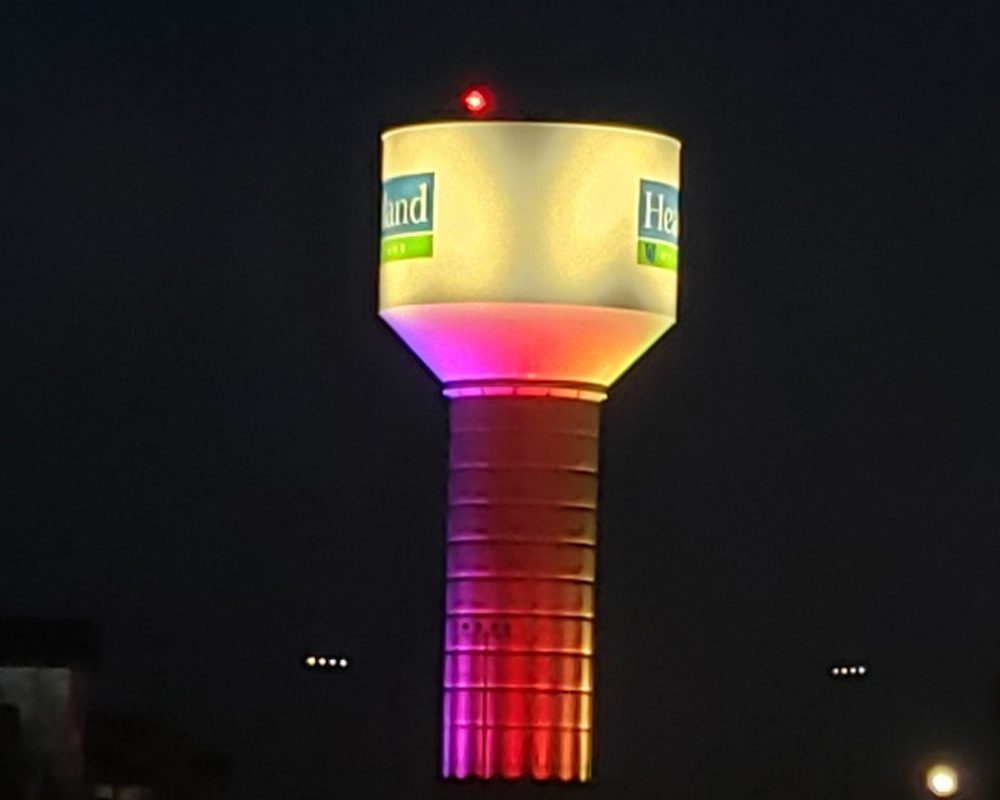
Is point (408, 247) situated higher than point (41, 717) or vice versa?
point (408, 247)

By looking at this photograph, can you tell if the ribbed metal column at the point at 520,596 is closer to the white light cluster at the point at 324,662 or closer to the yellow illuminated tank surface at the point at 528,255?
the yellow illuminated tank surface at the point at 528,255

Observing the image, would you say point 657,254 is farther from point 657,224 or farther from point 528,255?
point 528,255

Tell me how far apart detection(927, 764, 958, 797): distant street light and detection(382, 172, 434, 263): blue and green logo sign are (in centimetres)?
1689

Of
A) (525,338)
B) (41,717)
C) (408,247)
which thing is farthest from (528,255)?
(41,717)

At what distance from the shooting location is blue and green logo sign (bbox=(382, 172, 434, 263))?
53.2m

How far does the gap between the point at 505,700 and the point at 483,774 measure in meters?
1.11

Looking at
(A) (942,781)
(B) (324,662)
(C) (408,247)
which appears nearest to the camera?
(A) (942,781)

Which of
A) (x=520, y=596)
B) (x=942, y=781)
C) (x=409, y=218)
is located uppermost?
(x=409, y=218)

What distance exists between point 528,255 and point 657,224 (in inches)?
92.0

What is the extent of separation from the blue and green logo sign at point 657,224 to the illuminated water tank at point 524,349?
4 centimetres

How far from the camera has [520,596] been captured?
5378 cm

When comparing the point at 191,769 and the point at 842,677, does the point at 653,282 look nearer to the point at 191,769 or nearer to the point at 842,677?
the point at 191,769

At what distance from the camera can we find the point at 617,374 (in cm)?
5409

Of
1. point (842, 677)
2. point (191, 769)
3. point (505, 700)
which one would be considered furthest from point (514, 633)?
point (842, 677)
